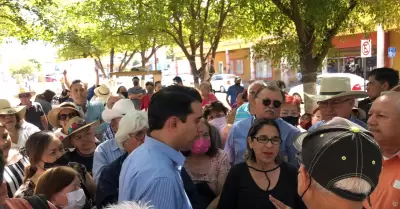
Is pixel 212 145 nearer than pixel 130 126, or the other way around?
pixel 130 126

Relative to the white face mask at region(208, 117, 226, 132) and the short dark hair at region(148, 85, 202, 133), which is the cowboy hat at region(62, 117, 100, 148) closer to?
the white face mask at region(208, 117, 226, 132)

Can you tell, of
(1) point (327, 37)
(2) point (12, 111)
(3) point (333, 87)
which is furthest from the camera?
(1) point (327, 37)

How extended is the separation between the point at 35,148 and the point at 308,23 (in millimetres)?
5940

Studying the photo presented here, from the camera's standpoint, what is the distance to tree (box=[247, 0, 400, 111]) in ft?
24.6

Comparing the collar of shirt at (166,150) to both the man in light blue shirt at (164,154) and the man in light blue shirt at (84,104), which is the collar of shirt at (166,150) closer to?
the man in light blue shirt at (164,154)

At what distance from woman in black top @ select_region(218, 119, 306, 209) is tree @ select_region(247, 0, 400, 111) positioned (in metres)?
4.06

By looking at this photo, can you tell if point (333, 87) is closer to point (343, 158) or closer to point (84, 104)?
point (343, 158)

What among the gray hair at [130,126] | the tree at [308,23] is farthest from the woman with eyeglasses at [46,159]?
the tree at [308,23]

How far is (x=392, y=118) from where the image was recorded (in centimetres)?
281

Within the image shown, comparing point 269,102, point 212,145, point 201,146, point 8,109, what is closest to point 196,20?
point 8,109

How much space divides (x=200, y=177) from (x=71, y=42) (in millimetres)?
21808

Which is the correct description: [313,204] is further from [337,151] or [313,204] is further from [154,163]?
[154,163]

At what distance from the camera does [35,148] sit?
3.74 metres

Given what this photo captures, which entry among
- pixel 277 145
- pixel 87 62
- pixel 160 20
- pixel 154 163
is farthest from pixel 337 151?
pixel 87 62
